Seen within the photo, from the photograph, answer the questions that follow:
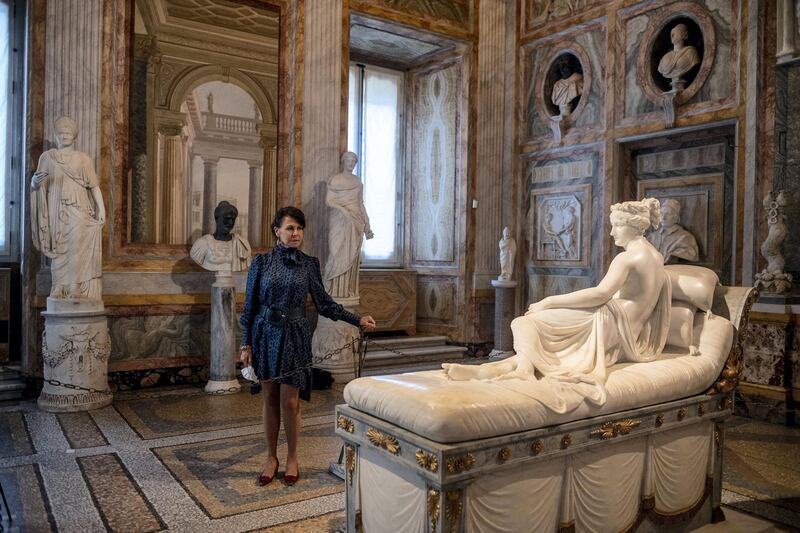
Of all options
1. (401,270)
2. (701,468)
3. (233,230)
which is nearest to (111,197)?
(233,230)

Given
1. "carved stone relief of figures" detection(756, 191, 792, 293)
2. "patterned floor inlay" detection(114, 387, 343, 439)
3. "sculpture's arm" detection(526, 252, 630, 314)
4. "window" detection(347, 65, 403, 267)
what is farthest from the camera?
"window" detection(347, 65, 403, 267)

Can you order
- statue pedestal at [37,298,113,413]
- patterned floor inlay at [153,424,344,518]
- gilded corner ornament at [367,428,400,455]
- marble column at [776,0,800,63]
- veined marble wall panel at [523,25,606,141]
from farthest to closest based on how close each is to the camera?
1. veined marble wall panel at [523,25,606,141]
2. marble column at [776,0,800,63]
3. statue pedestal at [37,298,113,413]
4. patterned floor inlay at [153,424,344,518]
5. gilded corner ornament at [367,428,400,455]

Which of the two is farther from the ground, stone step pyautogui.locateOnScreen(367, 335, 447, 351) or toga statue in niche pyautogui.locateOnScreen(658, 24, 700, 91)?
toga statue in niche pyautogui.locateOnScreen(658, 24, 700, 91)

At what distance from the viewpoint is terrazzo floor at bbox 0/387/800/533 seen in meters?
3.14

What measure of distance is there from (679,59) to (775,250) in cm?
232

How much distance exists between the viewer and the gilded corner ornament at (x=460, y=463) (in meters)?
2.13

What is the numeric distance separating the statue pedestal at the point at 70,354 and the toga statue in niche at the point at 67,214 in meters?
0.15

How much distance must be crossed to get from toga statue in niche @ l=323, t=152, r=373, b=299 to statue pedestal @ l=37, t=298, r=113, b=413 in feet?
7.62

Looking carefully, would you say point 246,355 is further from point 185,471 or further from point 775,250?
point 775,250

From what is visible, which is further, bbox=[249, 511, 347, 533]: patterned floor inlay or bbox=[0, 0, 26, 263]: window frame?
bbox=[0, 0, 26, 263]: window frame

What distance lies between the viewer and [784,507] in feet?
11.3

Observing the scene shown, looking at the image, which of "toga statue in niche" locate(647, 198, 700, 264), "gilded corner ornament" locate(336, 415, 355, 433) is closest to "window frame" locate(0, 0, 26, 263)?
"gilded corner ornament" locate(336, 415, 355, 433)

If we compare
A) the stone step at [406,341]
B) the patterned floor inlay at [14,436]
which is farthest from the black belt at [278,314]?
the stone step at [406,341]

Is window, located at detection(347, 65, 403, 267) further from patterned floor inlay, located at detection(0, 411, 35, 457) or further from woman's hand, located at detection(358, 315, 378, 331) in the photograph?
woman's hand, located at detection(358, 315, 378, 331)
